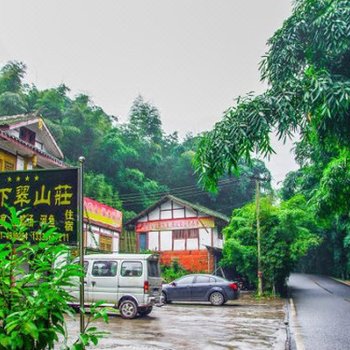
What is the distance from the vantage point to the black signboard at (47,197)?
4.70 m

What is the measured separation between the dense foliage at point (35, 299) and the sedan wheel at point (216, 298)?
1680 centimetres

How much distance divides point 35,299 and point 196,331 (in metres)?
9.06

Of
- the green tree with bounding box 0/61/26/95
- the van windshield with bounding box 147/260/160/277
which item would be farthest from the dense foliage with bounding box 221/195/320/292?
the green tree with bounding box 0/61/26/95

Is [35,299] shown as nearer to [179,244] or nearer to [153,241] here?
[179,244]

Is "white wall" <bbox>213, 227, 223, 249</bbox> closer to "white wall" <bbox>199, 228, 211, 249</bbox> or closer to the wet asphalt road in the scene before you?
"white wall" <bbox>199, 228, 211, 249</bbox>

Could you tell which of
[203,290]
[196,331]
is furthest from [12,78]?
[196,331]

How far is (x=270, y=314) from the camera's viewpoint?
1521 centimetres

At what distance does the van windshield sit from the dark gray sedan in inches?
195

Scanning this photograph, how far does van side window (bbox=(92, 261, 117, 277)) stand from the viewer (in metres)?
14.2

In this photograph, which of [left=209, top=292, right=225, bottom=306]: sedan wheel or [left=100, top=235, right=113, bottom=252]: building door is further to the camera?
[left=100, top=235, right=113, bottom=252]: building door

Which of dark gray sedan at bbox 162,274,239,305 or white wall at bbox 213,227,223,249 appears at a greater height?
white wall at bbox 213,227,223,249

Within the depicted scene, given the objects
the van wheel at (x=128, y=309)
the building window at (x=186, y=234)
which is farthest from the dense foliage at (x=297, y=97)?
the building window at (x=186, y=234)

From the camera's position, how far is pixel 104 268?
14.3 meters

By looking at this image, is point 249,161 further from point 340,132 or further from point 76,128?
point 76,128
